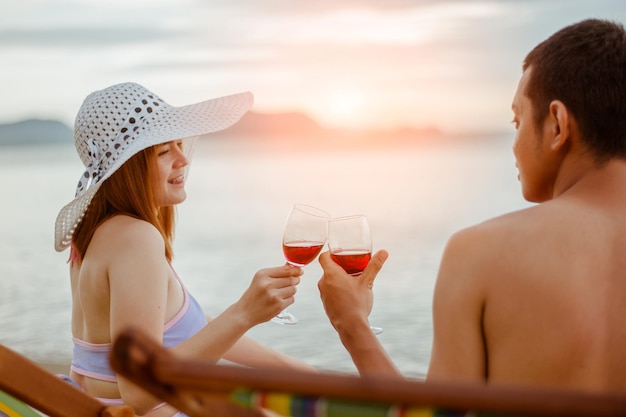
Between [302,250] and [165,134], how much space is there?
0.55 metres

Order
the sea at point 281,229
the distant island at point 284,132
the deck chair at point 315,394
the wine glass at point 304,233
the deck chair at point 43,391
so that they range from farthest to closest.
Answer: the distant island at point 284,132 → the sea at point 281,229 → the wine glass at point 304,233 → the deck chair at point 43,391 → the deck chair at point 315,394

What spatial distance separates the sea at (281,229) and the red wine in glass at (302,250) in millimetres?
3651

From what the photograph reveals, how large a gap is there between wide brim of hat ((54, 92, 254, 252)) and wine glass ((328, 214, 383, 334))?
0.55 meters

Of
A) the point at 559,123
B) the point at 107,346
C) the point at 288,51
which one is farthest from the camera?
the point at 288,51

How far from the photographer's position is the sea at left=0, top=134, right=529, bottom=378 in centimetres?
714

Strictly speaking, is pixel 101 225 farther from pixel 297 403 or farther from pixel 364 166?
pixel 364 166

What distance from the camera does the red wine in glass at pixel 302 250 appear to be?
263 centimetres

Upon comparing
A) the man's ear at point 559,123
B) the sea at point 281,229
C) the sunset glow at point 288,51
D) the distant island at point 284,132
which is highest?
the man's ear at point 559,123

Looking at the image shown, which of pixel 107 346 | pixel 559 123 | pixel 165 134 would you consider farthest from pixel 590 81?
pixel 107 346

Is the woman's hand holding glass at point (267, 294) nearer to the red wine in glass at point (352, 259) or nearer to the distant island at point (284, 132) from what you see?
the red wine in glass at point (352, 259)

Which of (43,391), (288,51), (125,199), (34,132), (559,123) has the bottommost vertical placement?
(34,132)

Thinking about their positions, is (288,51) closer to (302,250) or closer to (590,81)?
(302,250)

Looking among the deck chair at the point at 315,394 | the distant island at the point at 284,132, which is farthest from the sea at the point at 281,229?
the deck chair at the point at 315,394

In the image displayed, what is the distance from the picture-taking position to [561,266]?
1620 mm
